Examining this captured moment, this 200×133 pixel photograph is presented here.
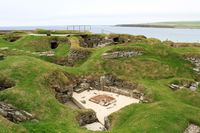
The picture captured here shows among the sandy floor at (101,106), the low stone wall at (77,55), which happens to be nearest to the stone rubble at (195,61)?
the sandy floor at (101,106)

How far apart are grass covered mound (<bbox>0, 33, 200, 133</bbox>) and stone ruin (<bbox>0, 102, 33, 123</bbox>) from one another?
24.1 inches

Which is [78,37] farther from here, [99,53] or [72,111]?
[72,111]

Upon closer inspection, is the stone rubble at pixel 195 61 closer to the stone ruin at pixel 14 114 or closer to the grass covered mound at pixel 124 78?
the grass covered mound at pixel 124 78

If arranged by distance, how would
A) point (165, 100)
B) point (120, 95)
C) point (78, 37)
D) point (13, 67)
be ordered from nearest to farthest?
point (165, 100)
point (13, 67)
point (120, 95)
point (78, 37)

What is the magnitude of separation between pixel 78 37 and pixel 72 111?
91.6 ft

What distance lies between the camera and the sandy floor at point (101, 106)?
32812mm

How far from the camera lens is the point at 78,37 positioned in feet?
188

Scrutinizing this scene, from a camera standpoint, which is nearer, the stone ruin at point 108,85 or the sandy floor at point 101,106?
the sandy floor at point 101,106

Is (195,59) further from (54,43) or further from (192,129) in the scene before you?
(54,43)

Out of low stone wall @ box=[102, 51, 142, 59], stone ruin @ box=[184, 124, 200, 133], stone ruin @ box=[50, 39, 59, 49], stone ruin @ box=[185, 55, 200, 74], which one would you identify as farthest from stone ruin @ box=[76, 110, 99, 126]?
stone ruin @ box=[50, 39, 59, 49]

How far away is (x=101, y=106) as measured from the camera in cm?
3441

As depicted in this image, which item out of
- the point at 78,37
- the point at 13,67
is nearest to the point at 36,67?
the point at 13,67

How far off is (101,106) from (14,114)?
381 inches

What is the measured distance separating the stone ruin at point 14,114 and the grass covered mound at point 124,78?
613mm
